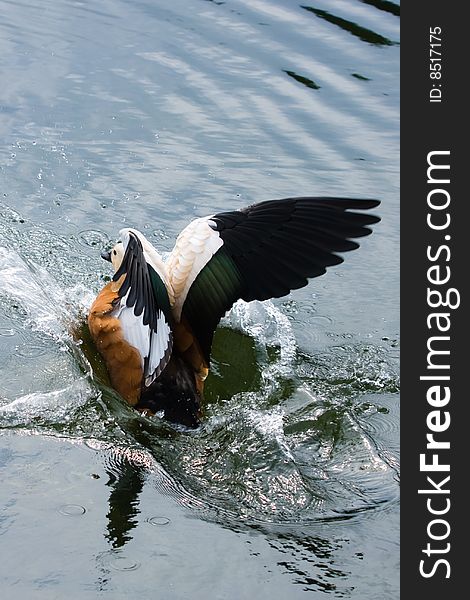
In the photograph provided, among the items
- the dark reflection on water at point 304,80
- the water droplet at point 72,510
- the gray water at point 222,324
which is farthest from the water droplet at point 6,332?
the dark reflection on water at point 304,80

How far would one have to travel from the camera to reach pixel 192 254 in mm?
5520

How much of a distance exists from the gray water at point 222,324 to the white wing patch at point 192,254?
694 millimetres

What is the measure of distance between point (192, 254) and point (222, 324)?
4.12ft

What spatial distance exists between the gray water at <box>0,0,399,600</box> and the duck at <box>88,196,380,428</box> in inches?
7.2

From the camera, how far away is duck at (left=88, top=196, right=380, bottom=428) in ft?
17.4

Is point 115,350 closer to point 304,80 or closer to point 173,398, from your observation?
point 173,398

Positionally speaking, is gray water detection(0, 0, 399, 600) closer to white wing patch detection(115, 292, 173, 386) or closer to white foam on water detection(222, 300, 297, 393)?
white foam on water detection(222, 300, 297, 393)

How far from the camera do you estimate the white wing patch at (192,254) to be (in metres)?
5.52

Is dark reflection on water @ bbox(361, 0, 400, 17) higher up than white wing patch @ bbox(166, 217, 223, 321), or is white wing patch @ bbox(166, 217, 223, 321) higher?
dark reflection on water @ bbox(361, 0, 400, 17)

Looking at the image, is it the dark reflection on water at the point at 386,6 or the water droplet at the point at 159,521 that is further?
the dark reflection on water at the point at 386,6

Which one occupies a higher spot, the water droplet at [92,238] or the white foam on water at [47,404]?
the water droplet at [92,238]

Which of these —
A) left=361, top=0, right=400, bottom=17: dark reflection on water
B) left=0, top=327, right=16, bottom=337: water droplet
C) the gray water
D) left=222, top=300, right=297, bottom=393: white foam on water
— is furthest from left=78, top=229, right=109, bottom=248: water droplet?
left=361, top=0, right=400, bottom=17: dark reflection on water

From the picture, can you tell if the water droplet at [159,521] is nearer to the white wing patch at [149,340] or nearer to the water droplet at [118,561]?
the water droplet at [118,561]

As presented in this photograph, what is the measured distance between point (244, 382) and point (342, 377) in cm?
56
